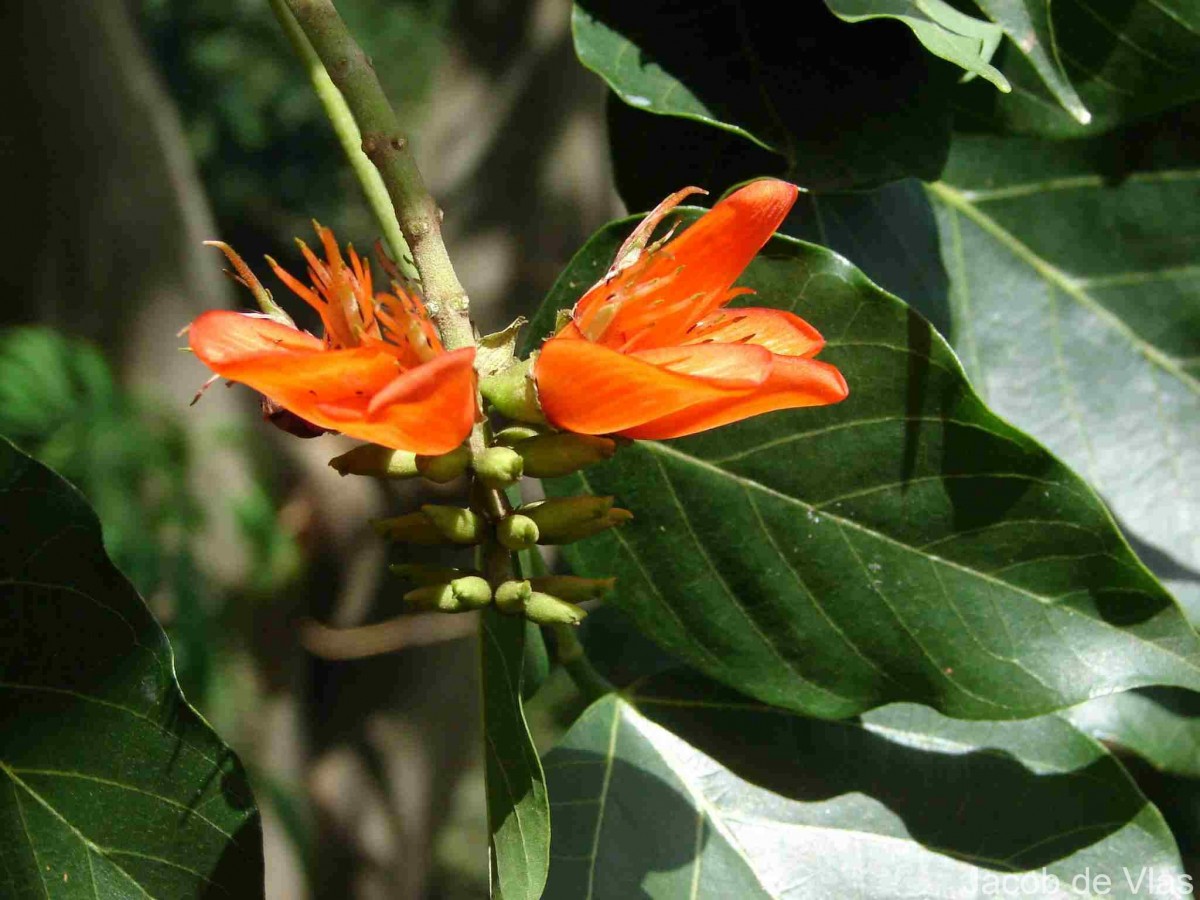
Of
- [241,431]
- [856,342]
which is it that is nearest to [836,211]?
[856,342]

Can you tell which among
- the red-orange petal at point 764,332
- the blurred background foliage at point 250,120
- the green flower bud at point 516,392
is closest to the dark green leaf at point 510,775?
the green flower bud at point 516,392

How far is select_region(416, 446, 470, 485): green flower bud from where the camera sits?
0.76 metres

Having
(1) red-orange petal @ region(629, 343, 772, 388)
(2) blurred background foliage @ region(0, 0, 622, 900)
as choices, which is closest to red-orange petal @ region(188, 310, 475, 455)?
(1) red-orange petal @ region(629, 343, 772, 388)

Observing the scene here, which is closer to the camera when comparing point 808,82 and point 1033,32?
point 1033,32

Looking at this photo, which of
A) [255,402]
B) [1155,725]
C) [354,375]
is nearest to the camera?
[354,375]

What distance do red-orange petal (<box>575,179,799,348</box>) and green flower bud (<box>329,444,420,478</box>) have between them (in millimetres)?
155

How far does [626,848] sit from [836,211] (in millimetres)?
678

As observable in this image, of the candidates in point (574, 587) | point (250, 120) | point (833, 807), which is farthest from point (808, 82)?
point (250, 120)

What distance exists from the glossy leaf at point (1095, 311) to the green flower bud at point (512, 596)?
74cm

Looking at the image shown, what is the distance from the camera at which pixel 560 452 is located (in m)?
0.80

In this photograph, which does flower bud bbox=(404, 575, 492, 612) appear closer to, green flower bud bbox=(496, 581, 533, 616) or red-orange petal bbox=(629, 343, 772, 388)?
green flower bud bbox=(496, 581, 533, 616)

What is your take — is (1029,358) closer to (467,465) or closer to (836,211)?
(836,211)

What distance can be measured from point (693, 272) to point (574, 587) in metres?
0.24

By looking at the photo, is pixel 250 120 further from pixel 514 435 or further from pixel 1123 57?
pixel 514 435
